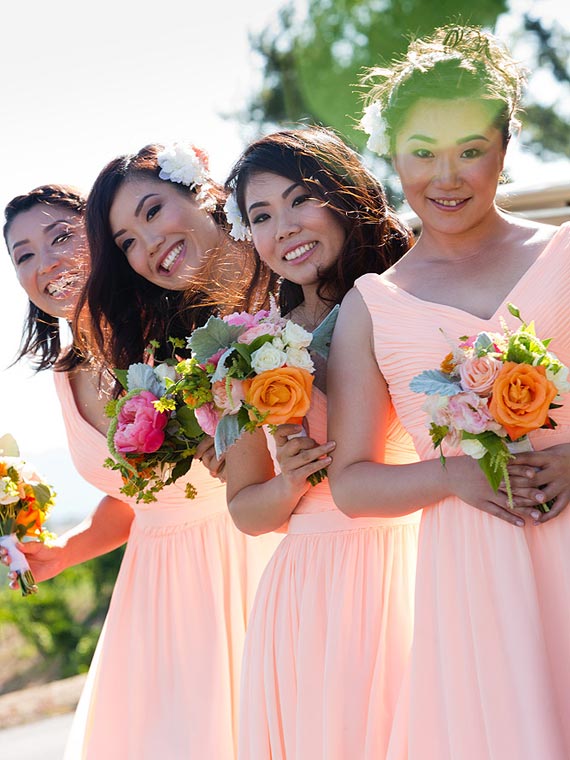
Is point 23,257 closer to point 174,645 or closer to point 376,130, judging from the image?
point 174,645

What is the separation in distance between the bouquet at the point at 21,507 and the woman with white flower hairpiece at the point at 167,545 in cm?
42

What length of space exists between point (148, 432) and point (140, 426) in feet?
0.12

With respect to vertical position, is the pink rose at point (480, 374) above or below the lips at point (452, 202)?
below

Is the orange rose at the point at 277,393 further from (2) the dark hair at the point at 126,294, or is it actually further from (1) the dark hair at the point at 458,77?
(2) the dark hair at the point at 126,294

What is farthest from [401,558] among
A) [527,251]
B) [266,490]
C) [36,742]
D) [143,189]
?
[36,742]

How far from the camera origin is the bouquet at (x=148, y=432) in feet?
11.5

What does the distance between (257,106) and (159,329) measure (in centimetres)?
1406

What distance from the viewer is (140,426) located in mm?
3479

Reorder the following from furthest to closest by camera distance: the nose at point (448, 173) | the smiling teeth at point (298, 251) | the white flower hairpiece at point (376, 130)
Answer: the smiling teeth at point (298, 251) → the white flower hairpiece at point (376, 130) → the nose at point (448, 173)

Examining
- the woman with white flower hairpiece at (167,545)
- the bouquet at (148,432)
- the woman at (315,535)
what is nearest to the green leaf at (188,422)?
the bouquet at (148,432)

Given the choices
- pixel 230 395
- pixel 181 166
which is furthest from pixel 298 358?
pixel 181 166

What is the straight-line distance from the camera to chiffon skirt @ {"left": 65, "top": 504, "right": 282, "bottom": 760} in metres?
4.15

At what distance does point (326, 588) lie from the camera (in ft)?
11.2

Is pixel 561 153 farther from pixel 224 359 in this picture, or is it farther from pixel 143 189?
pixel 224 359
